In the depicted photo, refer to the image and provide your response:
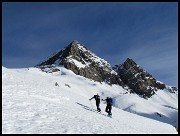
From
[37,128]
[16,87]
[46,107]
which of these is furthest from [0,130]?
[16,87]

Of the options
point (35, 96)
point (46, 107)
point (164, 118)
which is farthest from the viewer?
point (164, 118)

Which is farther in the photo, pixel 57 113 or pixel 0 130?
pixel 57 113

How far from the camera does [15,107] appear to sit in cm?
2277

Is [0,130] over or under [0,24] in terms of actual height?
under

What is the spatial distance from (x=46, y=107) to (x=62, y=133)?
890cm

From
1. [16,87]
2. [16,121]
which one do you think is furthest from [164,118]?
[16,121]

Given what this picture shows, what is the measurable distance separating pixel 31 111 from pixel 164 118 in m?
184

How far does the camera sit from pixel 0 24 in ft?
50.1

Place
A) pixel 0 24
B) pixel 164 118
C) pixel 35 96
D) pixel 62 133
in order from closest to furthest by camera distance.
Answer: pixel 0 24
pixel 62 133
pixel 35 96
pixel 164 118

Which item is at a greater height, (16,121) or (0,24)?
(0,24)

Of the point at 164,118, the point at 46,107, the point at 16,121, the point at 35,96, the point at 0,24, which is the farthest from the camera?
the point at 164,118

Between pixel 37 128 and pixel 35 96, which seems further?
pixel 35 96

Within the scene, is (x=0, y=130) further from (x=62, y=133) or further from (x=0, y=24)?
(x=0, y=24)

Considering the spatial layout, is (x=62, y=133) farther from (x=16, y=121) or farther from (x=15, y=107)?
(x=15, y=107)
